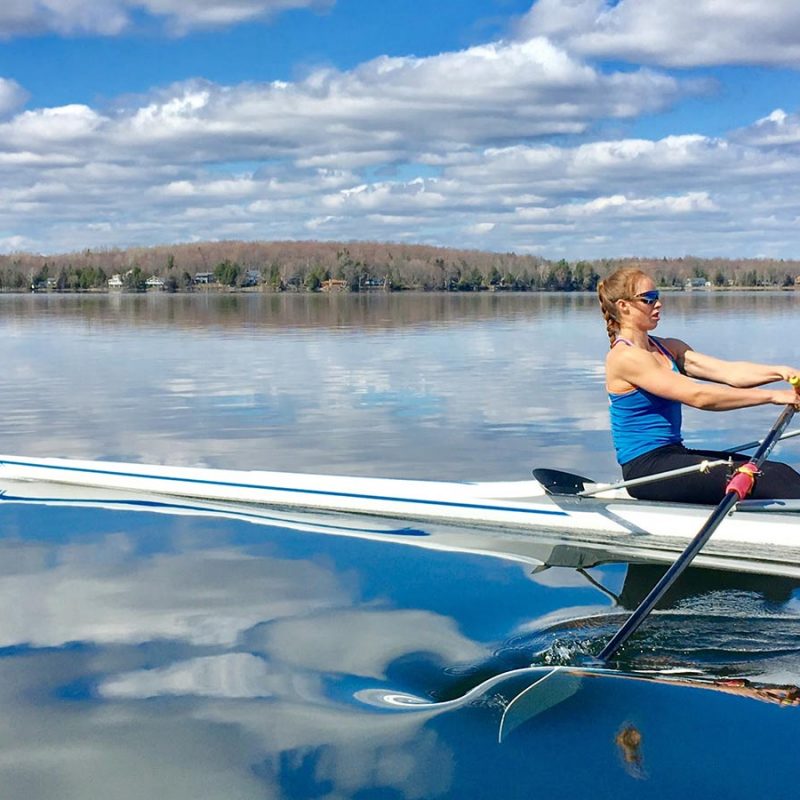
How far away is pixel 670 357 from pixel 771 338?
25.1m

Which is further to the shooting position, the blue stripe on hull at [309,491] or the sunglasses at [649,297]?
the blue stripe on hull at [309,491]

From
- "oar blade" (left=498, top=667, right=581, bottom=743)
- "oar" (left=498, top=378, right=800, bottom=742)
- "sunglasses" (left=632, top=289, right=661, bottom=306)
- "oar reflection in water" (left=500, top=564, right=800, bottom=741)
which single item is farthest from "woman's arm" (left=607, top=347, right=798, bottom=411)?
"oar blade" (left=498, top=667, right=581, bottom=743)

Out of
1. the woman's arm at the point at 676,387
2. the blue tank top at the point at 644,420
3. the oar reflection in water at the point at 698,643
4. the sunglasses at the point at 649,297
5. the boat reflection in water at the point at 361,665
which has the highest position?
the sunglasses at the point at 649,297

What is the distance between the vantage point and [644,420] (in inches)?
254

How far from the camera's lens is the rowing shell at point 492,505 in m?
6.37

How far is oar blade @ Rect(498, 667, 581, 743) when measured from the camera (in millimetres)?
Result: 4258

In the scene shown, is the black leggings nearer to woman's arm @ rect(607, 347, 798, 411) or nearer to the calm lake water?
woman's arm @ rect(607, 347, 798, 411)

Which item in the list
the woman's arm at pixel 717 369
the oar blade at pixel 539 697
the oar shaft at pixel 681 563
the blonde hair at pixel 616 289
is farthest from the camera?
the woman's arm at pixel 717 369

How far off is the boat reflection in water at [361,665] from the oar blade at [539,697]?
54mm

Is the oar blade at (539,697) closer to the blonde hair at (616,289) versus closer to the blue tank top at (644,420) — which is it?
→ the blue tank top at (644,420)

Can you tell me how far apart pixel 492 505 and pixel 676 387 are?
177cm

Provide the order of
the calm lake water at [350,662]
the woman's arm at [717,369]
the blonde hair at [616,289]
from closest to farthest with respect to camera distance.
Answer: the calm lake water at [350,662], the blonde hair at [616,289], the woman's arm at [717,369]

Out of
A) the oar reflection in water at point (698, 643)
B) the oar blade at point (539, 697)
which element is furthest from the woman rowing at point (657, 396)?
the oar blade at point (539, 697)

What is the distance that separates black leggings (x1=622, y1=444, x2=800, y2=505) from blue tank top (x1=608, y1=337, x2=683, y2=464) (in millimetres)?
59
